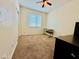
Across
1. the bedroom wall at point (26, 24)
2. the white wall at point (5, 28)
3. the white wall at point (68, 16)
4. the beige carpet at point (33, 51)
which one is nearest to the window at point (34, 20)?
the bedroom wall at point (26, 24)

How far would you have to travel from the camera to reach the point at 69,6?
452 cm

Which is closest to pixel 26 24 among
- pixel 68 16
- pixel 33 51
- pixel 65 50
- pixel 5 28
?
pixel 68 16

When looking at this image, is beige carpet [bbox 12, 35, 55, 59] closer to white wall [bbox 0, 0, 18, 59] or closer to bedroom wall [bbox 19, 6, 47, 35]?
white wall [bbox 0, 0, 18, 59]

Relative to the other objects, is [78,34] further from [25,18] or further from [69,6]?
[25,18]

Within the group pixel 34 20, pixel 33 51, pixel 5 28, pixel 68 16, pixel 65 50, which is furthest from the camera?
pixel 34 20

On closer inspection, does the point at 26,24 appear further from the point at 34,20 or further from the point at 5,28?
the point at 5,28

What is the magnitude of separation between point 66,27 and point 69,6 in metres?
1.03

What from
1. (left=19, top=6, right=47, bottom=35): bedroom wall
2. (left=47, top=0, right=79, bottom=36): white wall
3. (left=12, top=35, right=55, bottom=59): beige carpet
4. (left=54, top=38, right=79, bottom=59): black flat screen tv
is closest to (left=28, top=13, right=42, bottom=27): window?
(left=19, top=6, right=47, bottom=35): bedroom wall

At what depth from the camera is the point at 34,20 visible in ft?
24.2

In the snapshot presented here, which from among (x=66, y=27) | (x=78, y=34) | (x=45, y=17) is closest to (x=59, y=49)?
(x=78, y=34)

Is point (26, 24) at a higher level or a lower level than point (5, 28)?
lower

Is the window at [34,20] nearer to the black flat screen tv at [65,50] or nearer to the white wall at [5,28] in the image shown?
the white wall at [5,28]

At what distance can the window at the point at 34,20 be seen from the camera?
712 cm

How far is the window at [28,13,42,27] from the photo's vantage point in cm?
712
